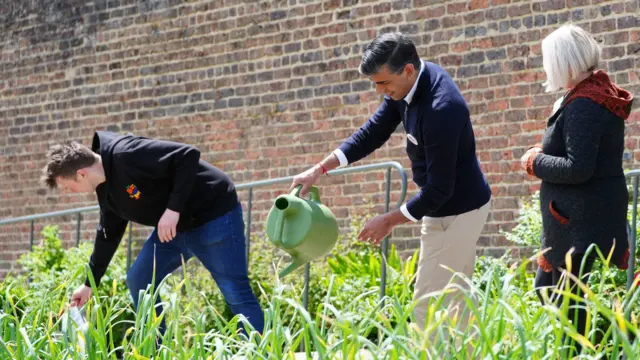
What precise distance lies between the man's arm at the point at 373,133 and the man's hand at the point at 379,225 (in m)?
0.49

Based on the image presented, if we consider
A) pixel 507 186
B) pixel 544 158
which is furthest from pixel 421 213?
pixel 507 186

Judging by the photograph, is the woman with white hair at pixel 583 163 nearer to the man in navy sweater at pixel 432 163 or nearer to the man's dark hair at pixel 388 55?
the man in navy sweater at pixel 432 163

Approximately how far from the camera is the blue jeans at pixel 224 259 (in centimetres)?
411

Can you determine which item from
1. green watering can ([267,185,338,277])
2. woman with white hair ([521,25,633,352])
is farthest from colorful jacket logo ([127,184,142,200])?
woman with white hair ([521,25,633,352])

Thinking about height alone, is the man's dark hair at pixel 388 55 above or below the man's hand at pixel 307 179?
above

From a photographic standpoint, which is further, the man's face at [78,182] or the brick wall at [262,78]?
the brick wall at [262,78]

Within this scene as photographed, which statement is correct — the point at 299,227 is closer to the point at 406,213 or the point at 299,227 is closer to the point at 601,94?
the point at 406,213

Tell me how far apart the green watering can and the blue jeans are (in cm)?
35

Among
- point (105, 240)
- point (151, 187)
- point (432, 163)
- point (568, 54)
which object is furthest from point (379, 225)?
point (105, 240)

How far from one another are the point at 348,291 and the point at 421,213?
93.5 inches

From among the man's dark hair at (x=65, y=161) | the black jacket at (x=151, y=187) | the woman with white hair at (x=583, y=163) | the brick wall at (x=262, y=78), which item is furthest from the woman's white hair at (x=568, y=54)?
the brick wall at (x=262, y=78)

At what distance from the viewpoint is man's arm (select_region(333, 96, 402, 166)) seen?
153 inches

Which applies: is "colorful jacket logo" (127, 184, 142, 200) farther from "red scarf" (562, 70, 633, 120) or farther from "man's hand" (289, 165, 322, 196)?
"red scarf" (562, 70, 633, 120)

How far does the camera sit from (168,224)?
3967 mm
